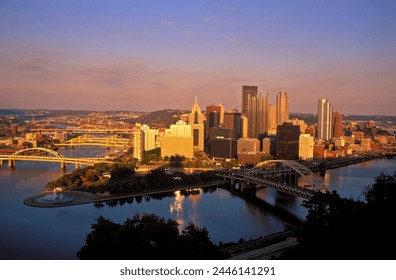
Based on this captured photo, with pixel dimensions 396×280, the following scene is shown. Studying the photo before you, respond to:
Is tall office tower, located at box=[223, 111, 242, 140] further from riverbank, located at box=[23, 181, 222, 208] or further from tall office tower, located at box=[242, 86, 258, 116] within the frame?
riverbank, located at box=[23, 181, 222, 208]

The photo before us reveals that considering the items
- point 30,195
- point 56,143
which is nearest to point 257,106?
point 56,143

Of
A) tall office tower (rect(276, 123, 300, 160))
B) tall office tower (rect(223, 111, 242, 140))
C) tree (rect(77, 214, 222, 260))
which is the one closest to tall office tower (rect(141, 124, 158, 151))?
tall office tower (rect(223, 111, 242, 140))

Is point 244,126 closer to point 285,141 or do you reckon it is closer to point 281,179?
point 285,141

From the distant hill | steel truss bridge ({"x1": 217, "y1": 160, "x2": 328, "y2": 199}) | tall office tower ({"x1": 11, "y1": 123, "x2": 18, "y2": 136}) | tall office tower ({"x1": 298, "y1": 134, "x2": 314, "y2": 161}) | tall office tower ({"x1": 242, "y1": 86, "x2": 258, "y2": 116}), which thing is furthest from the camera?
the distant hill

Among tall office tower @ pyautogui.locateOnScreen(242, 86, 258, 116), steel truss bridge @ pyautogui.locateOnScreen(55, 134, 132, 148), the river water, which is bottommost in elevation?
the river water

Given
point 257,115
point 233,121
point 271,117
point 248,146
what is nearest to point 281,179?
point 248,146

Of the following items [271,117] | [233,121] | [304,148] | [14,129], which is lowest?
[304,148]
